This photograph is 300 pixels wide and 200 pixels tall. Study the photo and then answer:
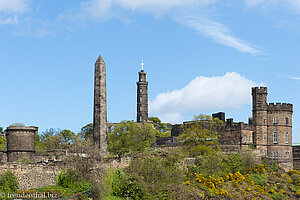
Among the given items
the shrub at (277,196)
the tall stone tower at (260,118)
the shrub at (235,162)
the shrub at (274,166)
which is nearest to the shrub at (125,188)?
the shrub at (277,196)

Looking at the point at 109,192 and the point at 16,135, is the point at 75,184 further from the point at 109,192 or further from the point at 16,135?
the point at 16,135

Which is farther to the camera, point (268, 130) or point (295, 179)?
point (268, 130)

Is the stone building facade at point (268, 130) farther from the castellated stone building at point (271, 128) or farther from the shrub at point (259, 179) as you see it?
the shrub at point (259, 179)

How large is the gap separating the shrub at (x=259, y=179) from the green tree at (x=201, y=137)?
618cm

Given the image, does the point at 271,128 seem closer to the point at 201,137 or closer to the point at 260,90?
the point at 260,90

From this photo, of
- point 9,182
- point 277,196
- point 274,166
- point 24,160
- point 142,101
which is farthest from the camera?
point 142,101

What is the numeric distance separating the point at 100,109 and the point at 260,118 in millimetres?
Result: 27625

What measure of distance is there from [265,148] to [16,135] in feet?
119

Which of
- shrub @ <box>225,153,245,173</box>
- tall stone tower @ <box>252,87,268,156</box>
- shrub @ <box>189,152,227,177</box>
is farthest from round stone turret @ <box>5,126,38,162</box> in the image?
tall stone tower @ <box>252,87,268,156</box>

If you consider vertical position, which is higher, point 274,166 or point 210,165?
point 210,165

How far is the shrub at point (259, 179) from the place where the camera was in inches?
2520

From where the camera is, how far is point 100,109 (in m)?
57.7

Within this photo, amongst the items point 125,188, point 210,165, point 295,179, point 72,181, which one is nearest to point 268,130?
point 295,179

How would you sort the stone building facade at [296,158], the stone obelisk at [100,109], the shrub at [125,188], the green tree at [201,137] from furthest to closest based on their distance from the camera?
the stone building facade at [296,158]
the green tree at [201,137]
the stone obelisk at [100,109]
the shrub at [125,188]
